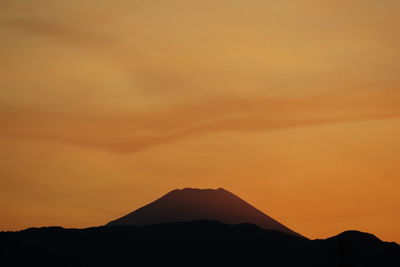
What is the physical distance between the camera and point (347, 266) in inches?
3019

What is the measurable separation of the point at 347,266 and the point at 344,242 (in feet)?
7.76

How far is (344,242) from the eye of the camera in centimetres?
7788
